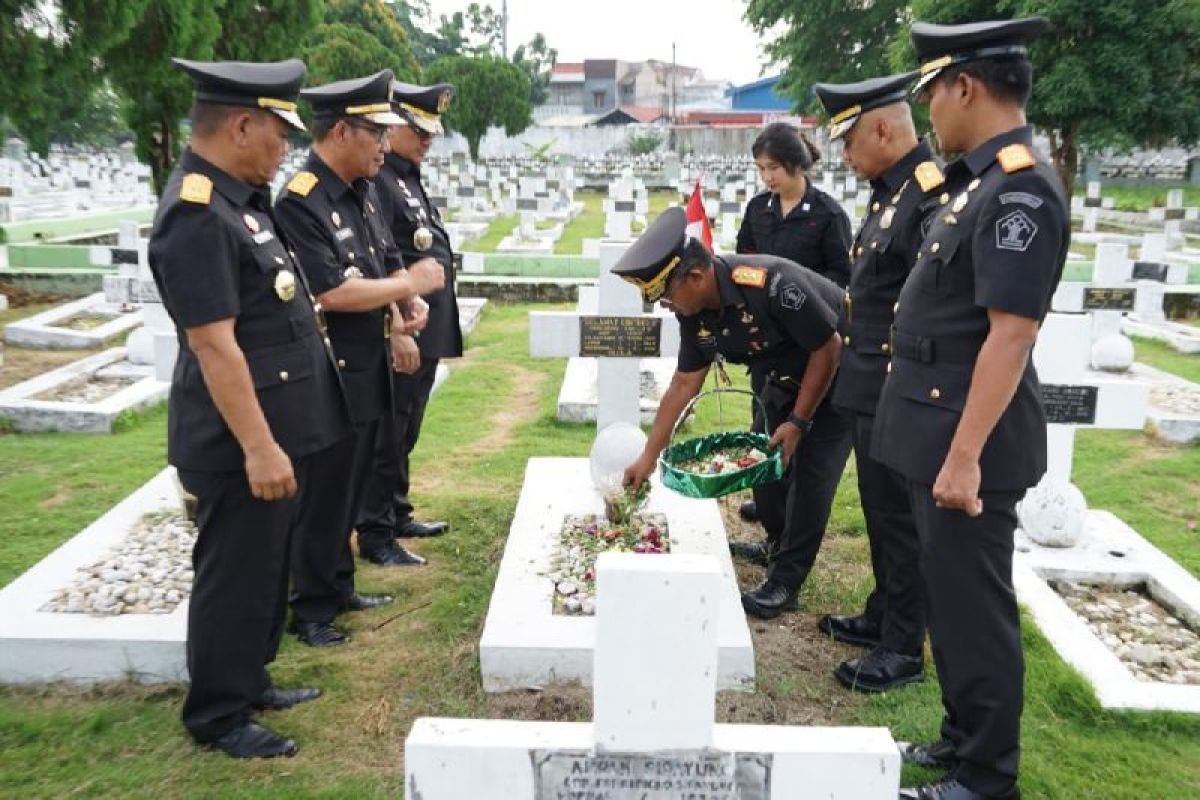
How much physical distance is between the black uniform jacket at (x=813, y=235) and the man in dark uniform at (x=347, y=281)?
1804 millimetres

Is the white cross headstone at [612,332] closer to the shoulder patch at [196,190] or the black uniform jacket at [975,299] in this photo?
the black uniform jacket at [975,299]

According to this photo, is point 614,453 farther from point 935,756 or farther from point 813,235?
point 935,756

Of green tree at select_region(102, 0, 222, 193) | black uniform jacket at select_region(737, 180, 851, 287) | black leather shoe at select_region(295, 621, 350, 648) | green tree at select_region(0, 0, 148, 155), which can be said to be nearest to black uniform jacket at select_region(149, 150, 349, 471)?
black leather shoe at select_region(295, 621, 350, 648)

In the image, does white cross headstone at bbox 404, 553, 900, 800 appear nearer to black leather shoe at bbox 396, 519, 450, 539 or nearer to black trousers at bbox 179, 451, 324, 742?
black trousers at bbox 179, 451, 324, 742

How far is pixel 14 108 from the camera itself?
8.18 m

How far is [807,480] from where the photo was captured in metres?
3.77

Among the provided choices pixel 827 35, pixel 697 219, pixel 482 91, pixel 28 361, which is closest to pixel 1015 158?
pixel 697 219

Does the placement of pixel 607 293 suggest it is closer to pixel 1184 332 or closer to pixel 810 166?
pixel 810 166

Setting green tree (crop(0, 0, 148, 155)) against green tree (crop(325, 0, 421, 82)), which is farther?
green tree (crop(325, 0, 421, 82))

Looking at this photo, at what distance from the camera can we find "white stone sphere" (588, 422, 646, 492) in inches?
167

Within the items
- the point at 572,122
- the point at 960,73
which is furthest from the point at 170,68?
the point at 572,122

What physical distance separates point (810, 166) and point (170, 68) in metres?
7.53

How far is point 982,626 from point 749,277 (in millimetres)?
1392

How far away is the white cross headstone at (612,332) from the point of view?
4.60m
